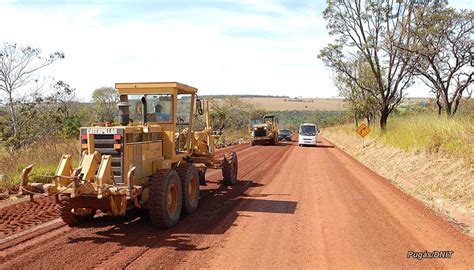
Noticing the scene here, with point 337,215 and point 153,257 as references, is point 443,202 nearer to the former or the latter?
point 337,215

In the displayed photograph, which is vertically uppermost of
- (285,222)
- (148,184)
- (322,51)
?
(322,51)

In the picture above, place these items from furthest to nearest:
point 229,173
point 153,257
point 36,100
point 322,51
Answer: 1. point 322,51
2. point 36,100
3. point 229,173
4. point 153,257

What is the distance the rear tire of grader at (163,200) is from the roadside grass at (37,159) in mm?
4817

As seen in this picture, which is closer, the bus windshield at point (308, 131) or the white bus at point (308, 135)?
the white bus at point (308, 135)

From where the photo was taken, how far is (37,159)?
567 inches

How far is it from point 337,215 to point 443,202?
2.94m

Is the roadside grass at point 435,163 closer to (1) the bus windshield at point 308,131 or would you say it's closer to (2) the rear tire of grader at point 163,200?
(2) the rear tire of grader at point 163,200

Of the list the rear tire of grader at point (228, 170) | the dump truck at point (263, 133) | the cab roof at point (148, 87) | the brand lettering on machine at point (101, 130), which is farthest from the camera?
the dump truck at point (263, 133)

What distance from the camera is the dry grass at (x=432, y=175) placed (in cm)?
1020

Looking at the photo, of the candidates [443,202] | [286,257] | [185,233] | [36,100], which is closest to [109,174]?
[185,233]

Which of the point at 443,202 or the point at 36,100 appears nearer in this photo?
the point at 443,202

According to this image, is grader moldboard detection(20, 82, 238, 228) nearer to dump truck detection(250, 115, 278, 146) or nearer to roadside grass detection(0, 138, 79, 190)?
roadside grass detection(0, 138, 79, 190)

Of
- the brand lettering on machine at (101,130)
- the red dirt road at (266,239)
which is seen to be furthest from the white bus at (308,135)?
the brand lettering on machine at (101,130)

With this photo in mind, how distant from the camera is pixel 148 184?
836cm
